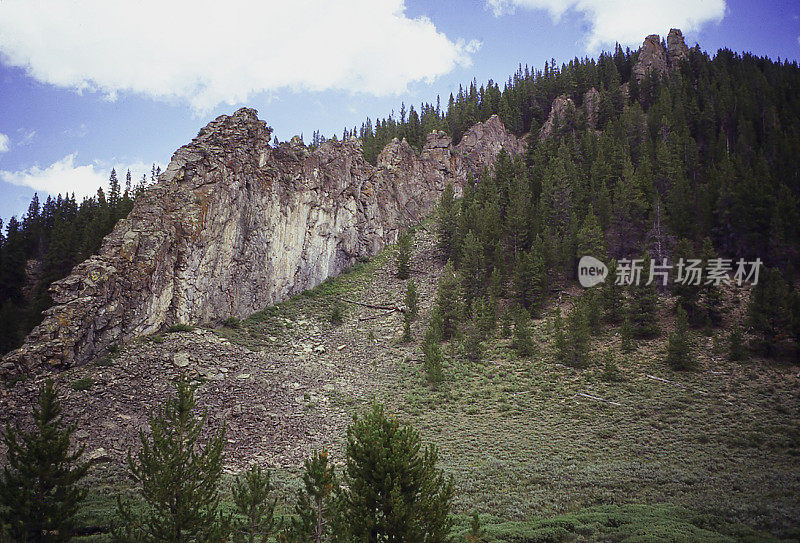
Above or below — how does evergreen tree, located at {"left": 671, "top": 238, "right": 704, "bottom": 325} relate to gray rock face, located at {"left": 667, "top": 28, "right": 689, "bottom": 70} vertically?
below

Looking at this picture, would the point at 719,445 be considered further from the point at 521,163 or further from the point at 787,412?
the point at 521,163

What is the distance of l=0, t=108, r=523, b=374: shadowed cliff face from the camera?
28.3m

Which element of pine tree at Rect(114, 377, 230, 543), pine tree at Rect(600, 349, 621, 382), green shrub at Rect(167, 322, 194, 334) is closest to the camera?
pine tree at Rect(114, 377, 230, 543)

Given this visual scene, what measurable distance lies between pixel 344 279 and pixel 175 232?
22.2 meters

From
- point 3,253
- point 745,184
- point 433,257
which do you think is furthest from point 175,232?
point 745,184

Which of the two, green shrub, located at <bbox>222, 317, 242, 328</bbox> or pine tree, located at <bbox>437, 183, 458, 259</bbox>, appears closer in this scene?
green shrub, located at <bbox>222, 317, 242, 328</bbox>

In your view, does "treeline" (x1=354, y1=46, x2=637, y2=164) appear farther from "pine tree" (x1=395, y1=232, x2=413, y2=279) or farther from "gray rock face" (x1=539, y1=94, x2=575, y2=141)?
"pine tree" (x1=395, y1=232, x2=413, y2=279)

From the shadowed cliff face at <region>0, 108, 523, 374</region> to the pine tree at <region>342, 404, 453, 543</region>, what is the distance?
26102 mm

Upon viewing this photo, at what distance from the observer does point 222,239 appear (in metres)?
40.1

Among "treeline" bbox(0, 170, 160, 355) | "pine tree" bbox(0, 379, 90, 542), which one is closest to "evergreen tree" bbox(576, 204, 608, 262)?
"pine tree" bbox(0, 379, 90, 542)

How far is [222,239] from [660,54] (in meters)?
110

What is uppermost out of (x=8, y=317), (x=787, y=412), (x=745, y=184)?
(x=745, y=184)

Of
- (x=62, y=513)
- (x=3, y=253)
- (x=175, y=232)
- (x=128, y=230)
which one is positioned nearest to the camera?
(x=62, y=513)

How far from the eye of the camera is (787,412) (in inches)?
930
